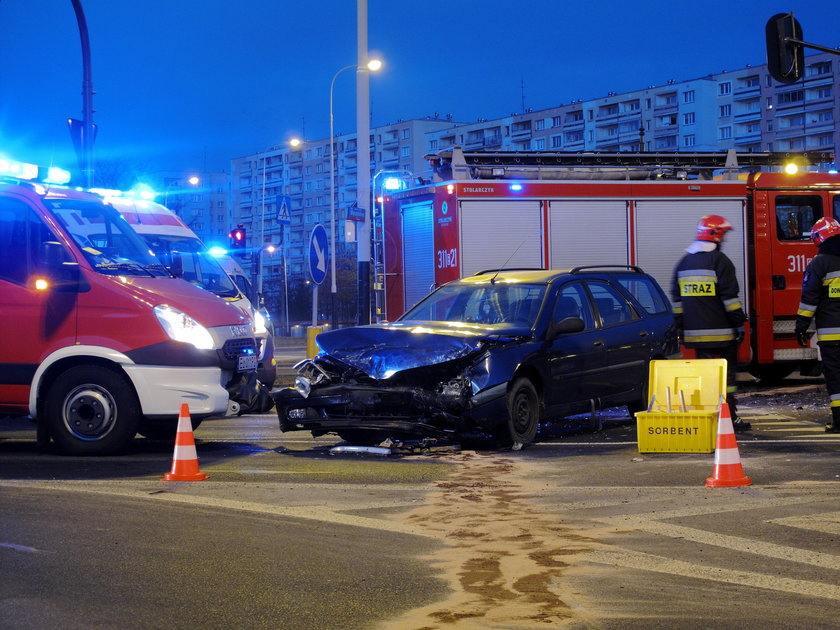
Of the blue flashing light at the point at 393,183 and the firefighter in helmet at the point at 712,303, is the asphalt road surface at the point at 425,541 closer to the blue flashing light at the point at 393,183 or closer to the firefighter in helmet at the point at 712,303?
the firefighter in helmet at the point at 712,303

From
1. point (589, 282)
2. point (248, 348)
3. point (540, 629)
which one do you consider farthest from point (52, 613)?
point (589, 282)

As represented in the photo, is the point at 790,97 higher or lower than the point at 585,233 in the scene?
higher

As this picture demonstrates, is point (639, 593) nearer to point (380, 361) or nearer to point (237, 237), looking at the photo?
point (380, 361)

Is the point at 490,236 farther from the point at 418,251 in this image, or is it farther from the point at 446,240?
the point at 418,251

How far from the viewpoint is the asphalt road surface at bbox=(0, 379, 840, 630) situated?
4.89 m

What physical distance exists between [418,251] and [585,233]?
8.10 ft

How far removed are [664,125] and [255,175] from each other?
54.4 meters

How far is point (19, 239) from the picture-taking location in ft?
34.0

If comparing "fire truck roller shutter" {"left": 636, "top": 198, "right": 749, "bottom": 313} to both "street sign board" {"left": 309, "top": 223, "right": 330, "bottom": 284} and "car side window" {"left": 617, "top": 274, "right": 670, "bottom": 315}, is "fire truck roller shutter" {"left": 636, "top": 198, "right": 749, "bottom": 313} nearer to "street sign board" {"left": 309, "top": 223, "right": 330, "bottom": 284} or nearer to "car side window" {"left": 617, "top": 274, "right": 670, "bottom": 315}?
"car side window" {"left": 617, "top": 274, "right": 670, "bottom": 315}

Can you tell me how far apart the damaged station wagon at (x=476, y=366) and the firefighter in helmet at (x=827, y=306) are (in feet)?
5.68

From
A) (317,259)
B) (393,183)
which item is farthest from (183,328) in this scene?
(317,259)

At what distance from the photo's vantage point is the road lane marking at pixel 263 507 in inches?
268

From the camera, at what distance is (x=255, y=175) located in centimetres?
14988

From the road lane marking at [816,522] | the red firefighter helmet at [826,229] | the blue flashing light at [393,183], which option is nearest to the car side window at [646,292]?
the red firefighter helmet at [826,229]
